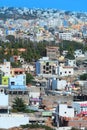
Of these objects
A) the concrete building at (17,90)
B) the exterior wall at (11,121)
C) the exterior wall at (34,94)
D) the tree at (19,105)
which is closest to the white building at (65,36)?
the concrete building at (17,90)

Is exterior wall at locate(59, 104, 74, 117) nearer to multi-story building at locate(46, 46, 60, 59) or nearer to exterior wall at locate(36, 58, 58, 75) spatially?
exterior wall at locate(36, 58, 58, 75)

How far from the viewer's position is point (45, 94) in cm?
2467

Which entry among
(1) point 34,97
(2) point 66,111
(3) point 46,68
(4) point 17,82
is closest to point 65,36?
(3) point 46,68

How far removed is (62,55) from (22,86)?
16.8 m

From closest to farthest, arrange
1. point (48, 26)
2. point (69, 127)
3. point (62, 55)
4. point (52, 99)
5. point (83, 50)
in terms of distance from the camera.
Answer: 1. point (69, 127)
2. point (52, 99)
3. point (62, 55)
4. point (83, 50)
5. point (48, 26)

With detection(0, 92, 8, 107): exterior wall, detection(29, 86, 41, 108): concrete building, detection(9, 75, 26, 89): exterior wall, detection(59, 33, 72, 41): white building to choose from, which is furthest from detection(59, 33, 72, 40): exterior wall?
detection(0, 92, 8, 107): exterior wall

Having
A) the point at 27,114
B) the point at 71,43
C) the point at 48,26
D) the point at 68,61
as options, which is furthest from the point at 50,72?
the point at 48,26

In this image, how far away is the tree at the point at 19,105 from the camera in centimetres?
2135

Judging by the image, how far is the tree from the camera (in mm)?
21347

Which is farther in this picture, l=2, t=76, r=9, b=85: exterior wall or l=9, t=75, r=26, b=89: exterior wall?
l=2, t=76, r=9, b=85: exterior wall

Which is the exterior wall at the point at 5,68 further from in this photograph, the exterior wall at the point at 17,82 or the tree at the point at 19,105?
the tree at the point at 19,105

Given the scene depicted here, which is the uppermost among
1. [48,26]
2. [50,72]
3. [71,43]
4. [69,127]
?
[48,26]

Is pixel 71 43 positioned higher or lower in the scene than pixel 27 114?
higher

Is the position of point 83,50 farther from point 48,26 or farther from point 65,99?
point 48,26
